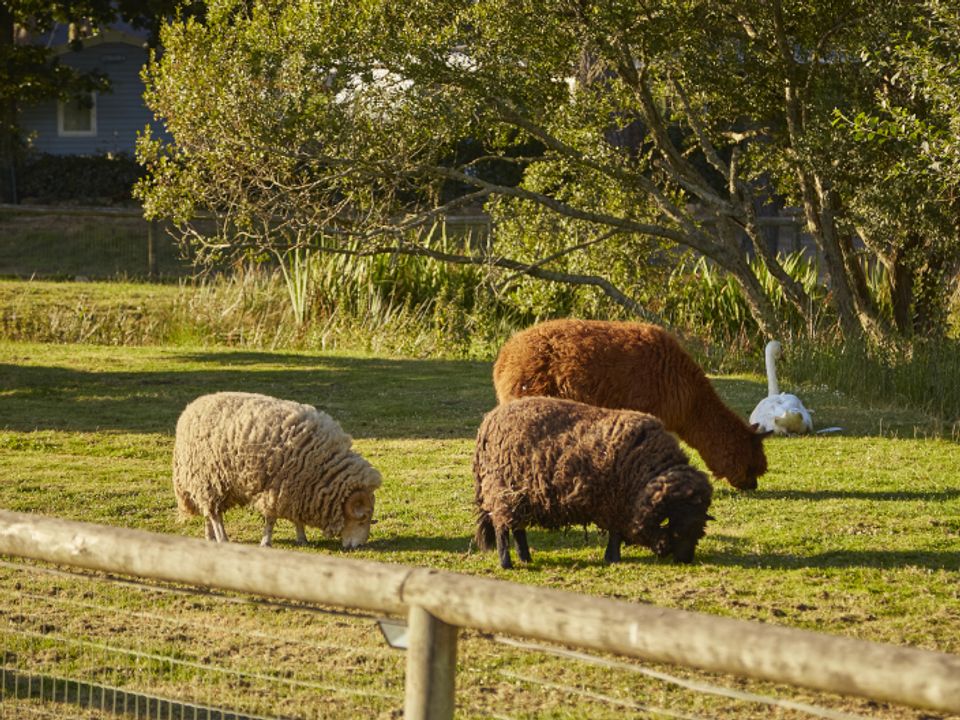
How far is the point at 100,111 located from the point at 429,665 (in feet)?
135

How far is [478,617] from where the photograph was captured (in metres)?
3.33

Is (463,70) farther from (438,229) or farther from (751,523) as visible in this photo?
(438,229)

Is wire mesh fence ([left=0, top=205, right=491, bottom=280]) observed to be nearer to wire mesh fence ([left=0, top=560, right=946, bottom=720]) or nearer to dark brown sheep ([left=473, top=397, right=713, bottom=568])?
dark brown sheep ([left=473, top=397, right=713, bottom=568])

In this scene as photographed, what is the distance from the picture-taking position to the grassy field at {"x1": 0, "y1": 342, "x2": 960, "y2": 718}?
6.03 metres

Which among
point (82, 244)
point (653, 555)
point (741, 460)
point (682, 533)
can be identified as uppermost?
point (82, 244)

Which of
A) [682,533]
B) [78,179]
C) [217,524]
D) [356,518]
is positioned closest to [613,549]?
[682,533]

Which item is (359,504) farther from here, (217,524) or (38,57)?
(38,57)

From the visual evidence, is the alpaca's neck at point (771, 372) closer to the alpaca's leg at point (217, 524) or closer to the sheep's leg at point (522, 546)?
the sheep's leg at point (522, 546)

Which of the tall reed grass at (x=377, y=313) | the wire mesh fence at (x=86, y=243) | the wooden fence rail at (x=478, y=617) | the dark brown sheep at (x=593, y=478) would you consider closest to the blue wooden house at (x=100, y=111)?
the wire mesh fence at (x=86, y=243)

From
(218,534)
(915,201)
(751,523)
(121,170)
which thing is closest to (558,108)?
(915,201)

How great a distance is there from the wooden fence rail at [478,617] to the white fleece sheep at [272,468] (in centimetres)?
378

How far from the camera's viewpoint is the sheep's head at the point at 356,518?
8023 mm

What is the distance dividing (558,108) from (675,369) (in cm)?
804

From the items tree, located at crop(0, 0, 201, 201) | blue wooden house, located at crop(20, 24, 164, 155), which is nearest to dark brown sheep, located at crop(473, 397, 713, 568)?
tree, located at crop(0, 0, 201, 201)
